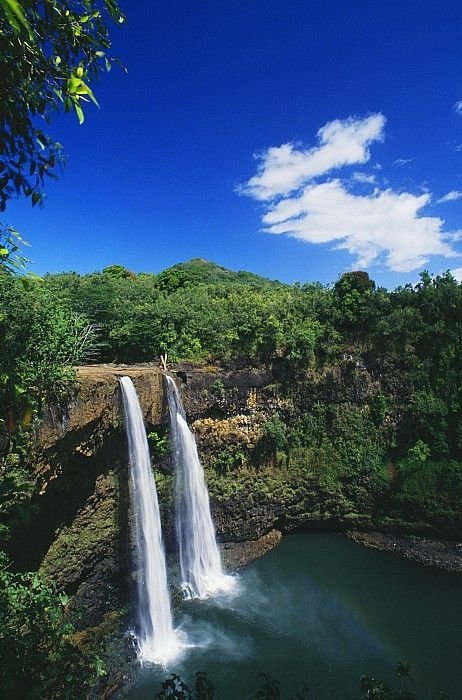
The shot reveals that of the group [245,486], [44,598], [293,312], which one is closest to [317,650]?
[245,486]

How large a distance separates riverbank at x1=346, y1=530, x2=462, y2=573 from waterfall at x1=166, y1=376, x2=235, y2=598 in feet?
16.1

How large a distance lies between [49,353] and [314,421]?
1007 centimetres

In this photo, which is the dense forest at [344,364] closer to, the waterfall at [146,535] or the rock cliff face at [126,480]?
the rock cliff face at [126,480]

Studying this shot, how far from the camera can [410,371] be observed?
51.9ft

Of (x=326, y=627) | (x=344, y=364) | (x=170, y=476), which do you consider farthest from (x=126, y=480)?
(x=344, y=364)

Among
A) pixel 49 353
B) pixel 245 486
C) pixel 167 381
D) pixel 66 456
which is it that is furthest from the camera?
pixel 245 486

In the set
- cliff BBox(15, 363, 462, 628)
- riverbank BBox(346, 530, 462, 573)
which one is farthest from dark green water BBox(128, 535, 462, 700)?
cliff BBox(15, 363, 462, 628)

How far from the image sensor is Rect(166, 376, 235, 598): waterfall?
1239 centimetres

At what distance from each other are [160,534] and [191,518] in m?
1.53

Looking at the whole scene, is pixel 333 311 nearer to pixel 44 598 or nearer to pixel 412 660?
pixel 412 660

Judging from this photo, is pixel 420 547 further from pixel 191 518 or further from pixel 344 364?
pixel 191 518

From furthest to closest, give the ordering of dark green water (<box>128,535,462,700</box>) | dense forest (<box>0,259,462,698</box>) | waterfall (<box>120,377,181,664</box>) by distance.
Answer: dense forest (<box>0,259,462,698</box>)
waterfall (<box>120,377,181,664</box>)
dark green water (<box>128,535,462,700</box>)

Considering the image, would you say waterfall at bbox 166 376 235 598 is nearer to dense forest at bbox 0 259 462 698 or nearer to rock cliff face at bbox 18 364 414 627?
rock cliff face at bbox 18 364 414 627

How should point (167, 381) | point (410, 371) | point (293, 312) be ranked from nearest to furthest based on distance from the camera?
point (167, 381) < point (410, 371) < point (293, 312)
